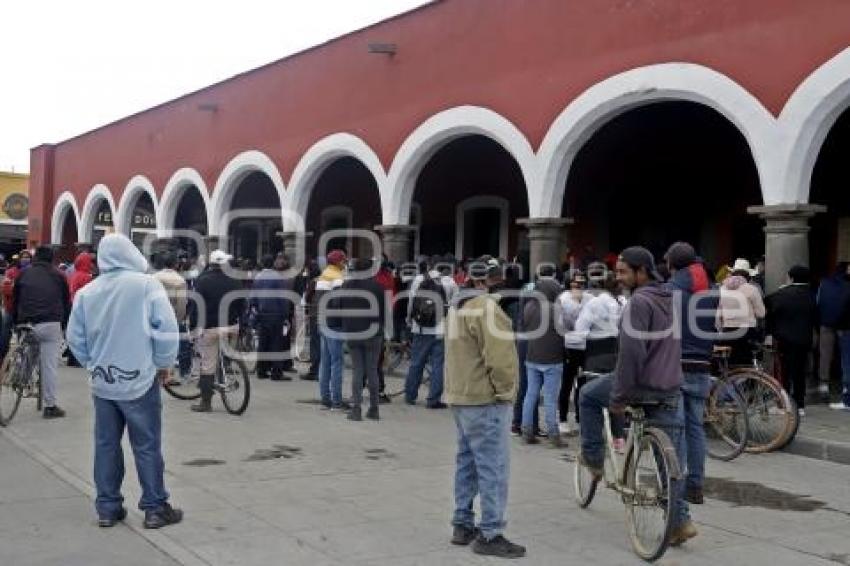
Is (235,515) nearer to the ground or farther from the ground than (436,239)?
nearer to the ground

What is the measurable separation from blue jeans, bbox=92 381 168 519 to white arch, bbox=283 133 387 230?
10130mm

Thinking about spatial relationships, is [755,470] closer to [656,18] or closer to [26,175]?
[656,18]

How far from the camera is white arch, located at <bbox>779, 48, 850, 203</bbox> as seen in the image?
30.2 ft

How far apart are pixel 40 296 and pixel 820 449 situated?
7.23 meters

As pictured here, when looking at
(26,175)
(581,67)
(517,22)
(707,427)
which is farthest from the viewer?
(26,175)

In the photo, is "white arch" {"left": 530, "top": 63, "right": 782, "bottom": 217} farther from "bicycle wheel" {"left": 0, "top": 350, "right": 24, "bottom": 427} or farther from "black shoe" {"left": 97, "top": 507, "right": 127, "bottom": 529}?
"black shoe" {"left": 97, "top": 507, "right": 127, "bottom": 529}

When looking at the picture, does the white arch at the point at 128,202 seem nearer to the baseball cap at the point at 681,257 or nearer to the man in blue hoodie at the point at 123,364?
the man in blue hoodie at the point at 123,364

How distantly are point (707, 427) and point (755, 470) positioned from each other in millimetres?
897

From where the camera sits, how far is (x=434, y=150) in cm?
1464

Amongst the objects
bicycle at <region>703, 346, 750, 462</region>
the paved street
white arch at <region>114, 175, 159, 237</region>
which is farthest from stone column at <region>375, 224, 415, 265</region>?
white arch at <region>114, 175, 159, 237</region>

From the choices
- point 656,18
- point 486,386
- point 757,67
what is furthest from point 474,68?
point 486,386

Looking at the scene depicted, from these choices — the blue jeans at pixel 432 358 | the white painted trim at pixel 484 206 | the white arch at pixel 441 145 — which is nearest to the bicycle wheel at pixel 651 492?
the blue jeans at pixel 432 358

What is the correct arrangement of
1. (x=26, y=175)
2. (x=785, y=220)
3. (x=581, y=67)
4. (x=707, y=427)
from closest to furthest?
1. (x=707, y=427)
2. (x=785, y=220)
3. (x=581, y=67)
4. (x=26, y=175)

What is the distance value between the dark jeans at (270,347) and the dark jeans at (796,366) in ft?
20.7
